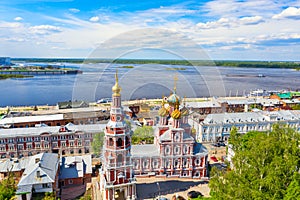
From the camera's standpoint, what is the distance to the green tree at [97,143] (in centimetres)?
2260

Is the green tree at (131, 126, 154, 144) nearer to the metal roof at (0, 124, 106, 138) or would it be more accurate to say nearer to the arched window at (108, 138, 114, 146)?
the metal roof at (0, 124, 106, 138)

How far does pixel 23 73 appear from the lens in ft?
396

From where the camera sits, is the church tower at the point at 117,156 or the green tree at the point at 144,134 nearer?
the church tower at the point at 117,156

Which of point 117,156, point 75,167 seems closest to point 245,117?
point 117,156

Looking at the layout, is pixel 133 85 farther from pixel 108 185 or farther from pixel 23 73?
pixel 23 73

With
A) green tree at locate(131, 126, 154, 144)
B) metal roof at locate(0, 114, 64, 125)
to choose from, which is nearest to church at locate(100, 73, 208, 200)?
green tree at locate(131, 126, 154, 144)

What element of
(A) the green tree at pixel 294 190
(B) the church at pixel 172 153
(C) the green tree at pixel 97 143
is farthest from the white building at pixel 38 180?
(A) the green tree at pixel 294 190

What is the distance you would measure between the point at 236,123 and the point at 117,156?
733 inches

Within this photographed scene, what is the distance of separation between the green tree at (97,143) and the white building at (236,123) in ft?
40.3

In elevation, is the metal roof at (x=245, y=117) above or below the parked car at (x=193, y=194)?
above

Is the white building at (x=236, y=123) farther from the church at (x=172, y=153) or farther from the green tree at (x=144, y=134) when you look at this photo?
the church at (x=172, y=153)

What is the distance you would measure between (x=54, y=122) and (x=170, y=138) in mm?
17302

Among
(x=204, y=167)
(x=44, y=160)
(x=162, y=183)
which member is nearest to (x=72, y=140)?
(x=44, y=160)

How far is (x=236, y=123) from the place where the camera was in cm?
2925
